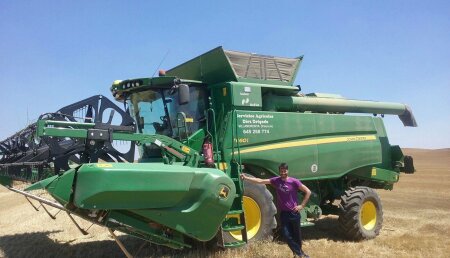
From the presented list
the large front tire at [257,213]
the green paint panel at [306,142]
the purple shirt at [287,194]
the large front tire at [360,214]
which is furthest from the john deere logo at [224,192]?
the large front tire at [360,214]

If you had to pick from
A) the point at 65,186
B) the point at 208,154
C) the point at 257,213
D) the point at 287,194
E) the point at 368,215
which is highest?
the point at 208,154

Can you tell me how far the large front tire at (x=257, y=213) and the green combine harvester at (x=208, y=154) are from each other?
0.6 inches

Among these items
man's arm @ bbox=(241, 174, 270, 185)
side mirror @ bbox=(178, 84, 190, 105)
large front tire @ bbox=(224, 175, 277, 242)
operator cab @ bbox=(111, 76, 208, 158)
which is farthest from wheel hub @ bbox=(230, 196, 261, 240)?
side mirror @ bbox=(178, 84, 190, 105)

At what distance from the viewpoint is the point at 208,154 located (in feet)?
21.3

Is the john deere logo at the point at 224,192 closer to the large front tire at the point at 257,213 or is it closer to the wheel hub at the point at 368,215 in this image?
the large front tire at the point at 257,213

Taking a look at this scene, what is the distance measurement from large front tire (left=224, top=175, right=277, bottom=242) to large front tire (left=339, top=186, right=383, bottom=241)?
2272 millimetres

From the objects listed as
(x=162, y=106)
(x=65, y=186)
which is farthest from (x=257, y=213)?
(x=65, y=186)

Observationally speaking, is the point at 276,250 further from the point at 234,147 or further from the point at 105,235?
the point at 105,235

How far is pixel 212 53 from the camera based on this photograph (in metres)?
7.33

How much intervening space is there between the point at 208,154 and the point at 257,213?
1156mm

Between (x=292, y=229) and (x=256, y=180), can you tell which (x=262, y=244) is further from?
(x=256, y=180)

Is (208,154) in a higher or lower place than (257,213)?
higher

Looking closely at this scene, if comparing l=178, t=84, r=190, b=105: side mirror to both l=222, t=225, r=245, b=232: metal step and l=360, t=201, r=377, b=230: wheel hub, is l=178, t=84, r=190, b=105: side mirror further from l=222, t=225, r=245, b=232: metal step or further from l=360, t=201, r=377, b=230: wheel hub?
l=360, t=201, r=377, b=230: wheel hub

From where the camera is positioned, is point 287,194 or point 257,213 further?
point 257,213
